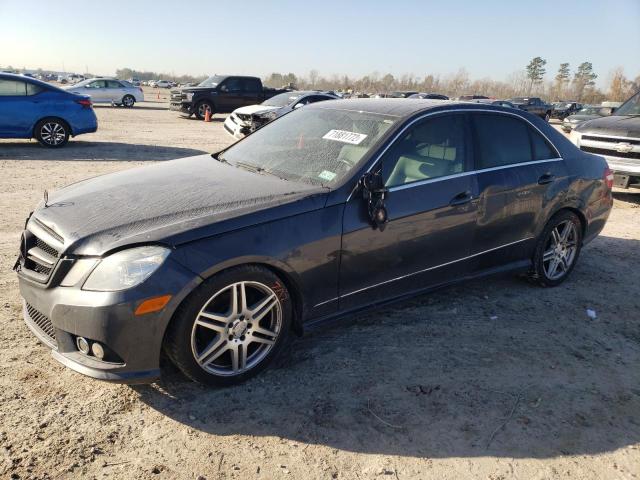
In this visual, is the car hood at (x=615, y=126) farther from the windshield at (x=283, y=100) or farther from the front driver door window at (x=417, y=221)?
the windshield at (x=283, y=100)

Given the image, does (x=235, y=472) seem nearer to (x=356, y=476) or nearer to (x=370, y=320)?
(x=356, y=476)

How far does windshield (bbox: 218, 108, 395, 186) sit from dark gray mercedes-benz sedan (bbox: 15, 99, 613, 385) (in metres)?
0.01

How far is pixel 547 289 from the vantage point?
4.79 m

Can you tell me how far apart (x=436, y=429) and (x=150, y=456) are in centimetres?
148

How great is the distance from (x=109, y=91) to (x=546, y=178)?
87.9 ft

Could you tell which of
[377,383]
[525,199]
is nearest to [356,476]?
[377,383]

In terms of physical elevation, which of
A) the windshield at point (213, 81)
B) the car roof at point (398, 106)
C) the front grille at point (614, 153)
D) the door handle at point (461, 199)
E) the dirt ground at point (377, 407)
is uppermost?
the windshield at point (213, 81)

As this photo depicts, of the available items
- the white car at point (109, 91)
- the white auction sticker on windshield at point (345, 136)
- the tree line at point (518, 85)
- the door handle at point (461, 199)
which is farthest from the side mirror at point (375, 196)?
the tree line at point (518, 85)

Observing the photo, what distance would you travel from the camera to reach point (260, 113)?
14039 mm

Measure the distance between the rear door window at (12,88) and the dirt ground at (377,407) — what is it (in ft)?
27.3

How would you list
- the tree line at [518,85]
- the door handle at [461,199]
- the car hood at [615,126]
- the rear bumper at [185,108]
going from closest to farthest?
the door handle at [461,199]
the car hood at [615,126]
the rear bumper at [185,108]
the tree line at [518,85]

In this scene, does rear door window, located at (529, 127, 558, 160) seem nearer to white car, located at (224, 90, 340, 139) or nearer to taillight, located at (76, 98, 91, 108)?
white car, located at (224, 90, 340, 139)

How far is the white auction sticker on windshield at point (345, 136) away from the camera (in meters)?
3.65

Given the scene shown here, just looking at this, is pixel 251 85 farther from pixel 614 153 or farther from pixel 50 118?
pixel 614 153
